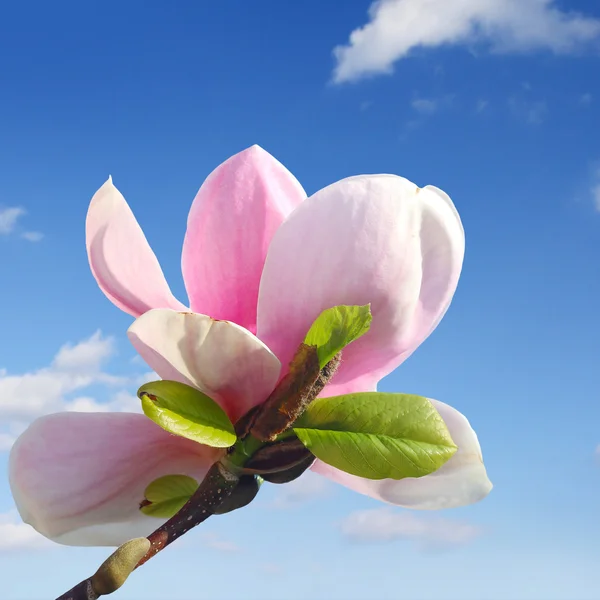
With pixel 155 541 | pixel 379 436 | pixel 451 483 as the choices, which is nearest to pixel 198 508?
pixel 155 541

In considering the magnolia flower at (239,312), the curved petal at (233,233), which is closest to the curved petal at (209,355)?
the magnolia flower at (239,312)

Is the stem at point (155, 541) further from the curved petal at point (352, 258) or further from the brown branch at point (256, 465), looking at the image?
the curved petal at point (352, 258)

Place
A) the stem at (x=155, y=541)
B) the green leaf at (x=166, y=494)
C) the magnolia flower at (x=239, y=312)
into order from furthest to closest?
the green leaf at (x=166, y=494) → the magnolia flower at (x=239, y=312) → the stem at (x=155, y=541)

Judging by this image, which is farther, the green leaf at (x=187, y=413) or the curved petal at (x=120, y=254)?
Result: the curved petal at (x=120, y=254)

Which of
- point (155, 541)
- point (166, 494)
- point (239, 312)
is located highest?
point (239, 312)

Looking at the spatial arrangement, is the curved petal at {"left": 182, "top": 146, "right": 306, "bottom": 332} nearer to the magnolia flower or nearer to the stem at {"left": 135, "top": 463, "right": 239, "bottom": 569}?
the magnolia flower

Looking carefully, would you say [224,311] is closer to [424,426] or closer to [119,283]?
[119,283]

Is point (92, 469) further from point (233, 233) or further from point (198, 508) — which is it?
point (233, 233)
